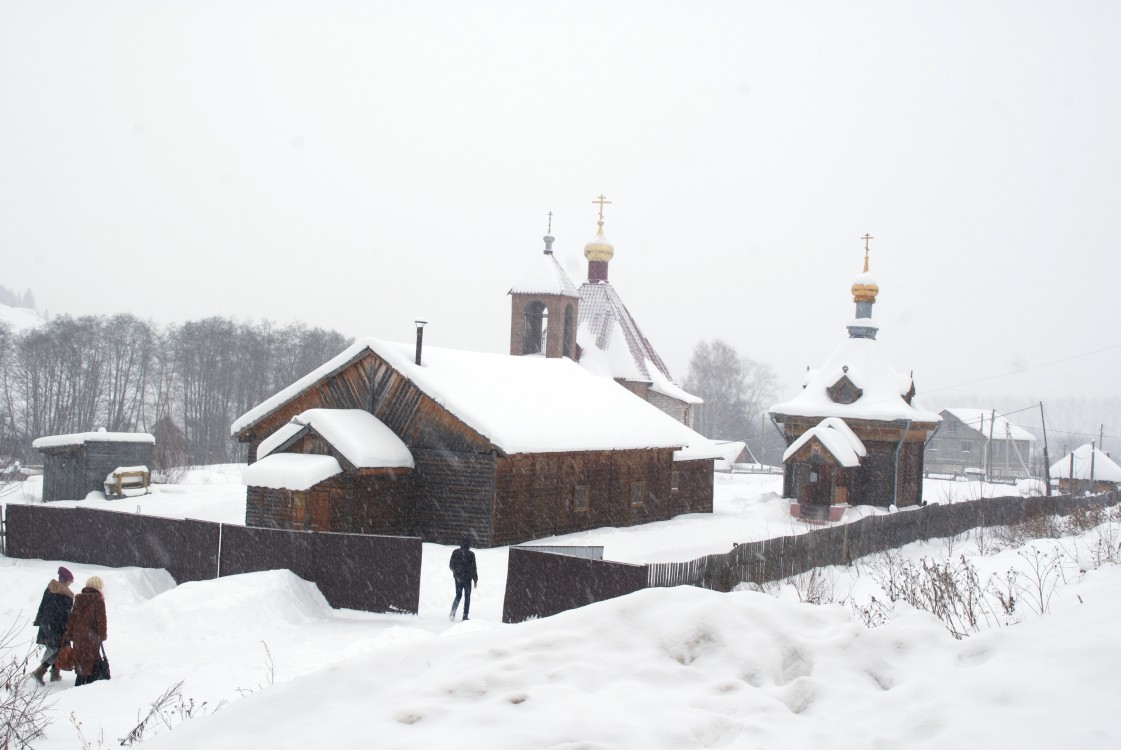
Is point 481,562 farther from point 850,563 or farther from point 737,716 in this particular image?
point 737,716

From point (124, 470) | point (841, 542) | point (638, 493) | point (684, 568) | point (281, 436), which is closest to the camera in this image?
point (684, 568)

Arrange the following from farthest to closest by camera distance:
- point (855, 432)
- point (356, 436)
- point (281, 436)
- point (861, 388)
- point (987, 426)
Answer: point (987, 426) < point (861, 388) < point (855, 432) < point (281, 436) < point (356, 436)

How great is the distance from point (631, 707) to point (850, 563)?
1508 cm

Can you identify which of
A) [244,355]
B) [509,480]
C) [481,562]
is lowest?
[481,562]

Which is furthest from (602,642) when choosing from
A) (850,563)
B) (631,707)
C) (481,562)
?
(850,563)

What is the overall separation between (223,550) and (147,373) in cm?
5910

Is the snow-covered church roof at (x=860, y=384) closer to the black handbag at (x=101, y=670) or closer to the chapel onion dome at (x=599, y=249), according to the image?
the chapel onion dome at (x=599, y=249)

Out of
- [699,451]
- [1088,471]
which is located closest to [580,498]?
[699,451]

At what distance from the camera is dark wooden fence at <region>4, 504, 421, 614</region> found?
45.3 feet

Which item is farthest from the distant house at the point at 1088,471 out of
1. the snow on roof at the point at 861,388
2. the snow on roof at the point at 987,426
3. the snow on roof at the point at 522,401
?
the snow on roof at the point at 987,426

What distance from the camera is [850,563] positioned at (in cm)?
1820

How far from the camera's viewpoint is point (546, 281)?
3105 centimetres

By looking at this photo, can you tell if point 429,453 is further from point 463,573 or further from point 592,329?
point 592,329

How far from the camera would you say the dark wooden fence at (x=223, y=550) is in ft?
45.3
